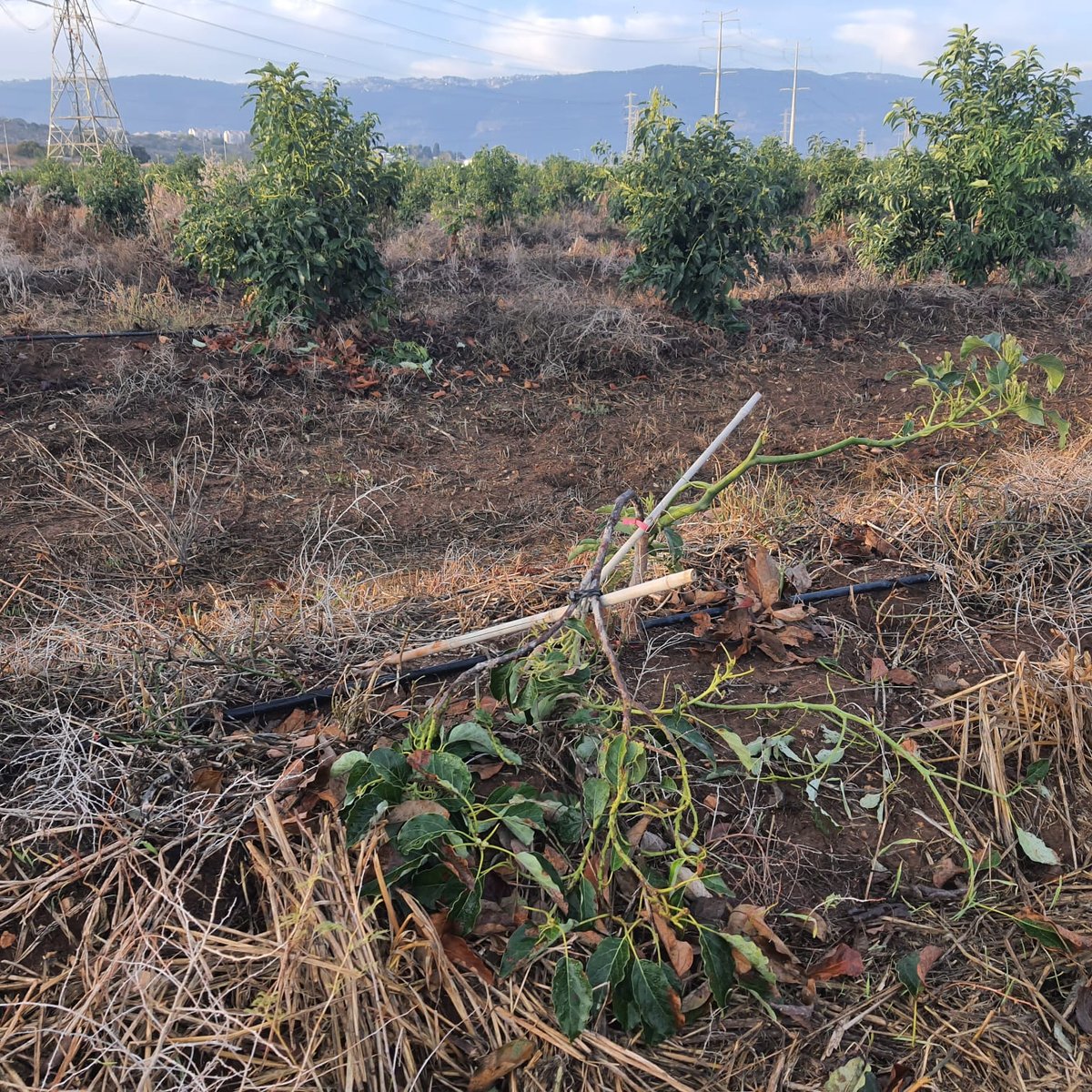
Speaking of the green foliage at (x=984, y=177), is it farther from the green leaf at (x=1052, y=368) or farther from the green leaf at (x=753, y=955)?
the green leaf at (x=753, y=955)

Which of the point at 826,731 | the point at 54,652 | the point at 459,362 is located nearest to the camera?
the point at 826,731

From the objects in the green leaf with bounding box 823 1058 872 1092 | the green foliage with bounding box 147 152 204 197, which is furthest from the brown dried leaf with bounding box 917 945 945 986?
the green foliage with bounding box 147 152 204 197

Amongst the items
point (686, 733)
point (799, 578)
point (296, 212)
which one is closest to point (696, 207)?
point (296, 212)

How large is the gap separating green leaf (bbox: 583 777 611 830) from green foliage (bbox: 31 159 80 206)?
17235mm

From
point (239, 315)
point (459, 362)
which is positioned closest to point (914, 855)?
point (459, 362)

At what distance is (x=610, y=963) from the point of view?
139 centimetres

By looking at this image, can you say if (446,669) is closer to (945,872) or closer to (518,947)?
(518,947)

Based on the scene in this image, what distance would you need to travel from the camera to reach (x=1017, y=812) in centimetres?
185

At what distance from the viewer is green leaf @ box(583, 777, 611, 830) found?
1.59 meters

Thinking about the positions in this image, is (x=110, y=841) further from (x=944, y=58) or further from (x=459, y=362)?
(x=944, y=58)

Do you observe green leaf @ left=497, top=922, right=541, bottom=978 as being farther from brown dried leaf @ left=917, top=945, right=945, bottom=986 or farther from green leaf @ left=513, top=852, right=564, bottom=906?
brown dried leaf @ left=917, top=945, right=945, bottom=986

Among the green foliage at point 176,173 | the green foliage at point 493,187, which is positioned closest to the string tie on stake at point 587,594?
the green foliage at point 176,173

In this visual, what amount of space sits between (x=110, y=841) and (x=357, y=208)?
598cm

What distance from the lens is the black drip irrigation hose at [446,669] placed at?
6.45ft
